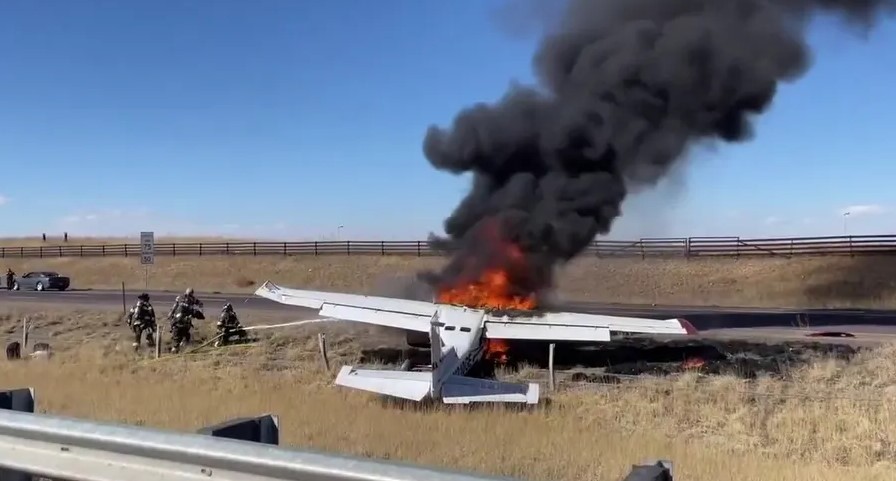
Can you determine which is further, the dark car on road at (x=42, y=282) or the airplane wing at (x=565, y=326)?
the dark car on road at (x=42, y=282)

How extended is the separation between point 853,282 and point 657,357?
22709 millimetres

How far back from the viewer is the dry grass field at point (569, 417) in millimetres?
7492

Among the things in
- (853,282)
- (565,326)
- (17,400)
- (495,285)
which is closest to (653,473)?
(17,400)

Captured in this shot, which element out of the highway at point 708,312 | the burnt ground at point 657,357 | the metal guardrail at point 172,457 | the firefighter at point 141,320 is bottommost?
A: the burnt ground at point 657,357

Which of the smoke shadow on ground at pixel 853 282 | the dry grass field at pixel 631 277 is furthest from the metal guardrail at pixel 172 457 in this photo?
the smoke shadow on ground at pixel 853 282

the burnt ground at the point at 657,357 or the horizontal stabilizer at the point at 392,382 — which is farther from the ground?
the horizontal stabilizer at the point at 392,382

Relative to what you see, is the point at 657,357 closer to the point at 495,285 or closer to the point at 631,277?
the point at 495,285

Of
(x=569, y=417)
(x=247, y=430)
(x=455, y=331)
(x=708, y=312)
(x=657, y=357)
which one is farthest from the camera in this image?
(x=708, y=312)

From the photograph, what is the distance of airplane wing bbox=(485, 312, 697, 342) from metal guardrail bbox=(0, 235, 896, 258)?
15.3 meters

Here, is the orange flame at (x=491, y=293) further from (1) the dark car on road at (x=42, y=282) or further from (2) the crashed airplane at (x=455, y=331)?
(1) the dark car on road at (x=42, y=282)

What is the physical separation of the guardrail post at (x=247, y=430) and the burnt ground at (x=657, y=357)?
12.0 meters

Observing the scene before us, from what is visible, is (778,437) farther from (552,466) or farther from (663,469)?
(663,469)

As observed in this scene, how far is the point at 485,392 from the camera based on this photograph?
38.0ft

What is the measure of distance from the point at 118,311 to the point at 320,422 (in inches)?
943
